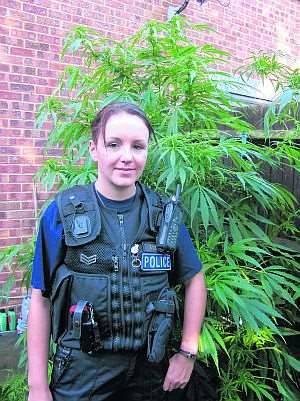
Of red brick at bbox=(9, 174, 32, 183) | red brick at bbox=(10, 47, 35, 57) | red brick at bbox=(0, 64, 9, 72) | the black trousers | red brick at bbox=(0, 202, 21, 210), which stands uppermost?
red brick at bbox=(10, 47, 35, 57)

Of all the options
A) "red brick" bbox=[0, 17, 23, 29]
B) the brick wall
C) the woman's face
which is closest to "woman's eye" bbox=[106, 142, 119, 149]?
the woman's face

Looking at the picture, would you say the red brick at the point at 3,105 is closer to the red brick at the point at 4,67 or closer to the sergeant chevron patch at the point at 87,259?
the red brick at the point at 4,67

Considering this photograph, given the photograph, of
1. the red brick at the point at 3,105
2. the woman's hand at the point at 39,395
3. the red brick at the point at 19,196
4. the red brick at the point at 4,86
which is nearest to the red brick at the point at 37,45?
the red brick at the point at 4,86

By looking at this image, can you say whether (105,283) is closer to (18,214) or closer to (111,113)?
(111,113)

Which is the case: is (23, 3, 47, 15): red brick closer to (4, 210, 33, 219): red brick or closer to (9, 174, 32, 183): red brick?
(9, 174, 32, 183): red brick

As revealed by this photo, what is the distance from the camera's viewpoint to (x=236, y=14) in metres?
6.52

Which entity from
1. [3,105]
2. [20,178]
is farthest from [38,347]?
[3,105]

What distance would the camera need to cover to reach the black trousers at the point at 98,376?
1628mm

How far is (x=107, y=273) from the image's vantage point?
162 centimetres

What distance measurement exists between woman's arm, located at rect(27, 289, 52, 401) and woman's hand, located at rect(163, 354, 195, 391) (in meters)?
0.46

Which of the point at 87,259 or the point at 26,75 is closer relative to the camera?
the point at 87,259

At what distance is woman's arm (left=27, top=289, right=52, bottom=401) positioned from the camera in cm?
165

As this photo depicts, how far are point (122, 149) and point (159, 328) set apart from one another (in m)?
0.66

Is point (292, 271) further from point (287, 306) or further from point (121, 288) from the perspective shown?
point (121, 288)
